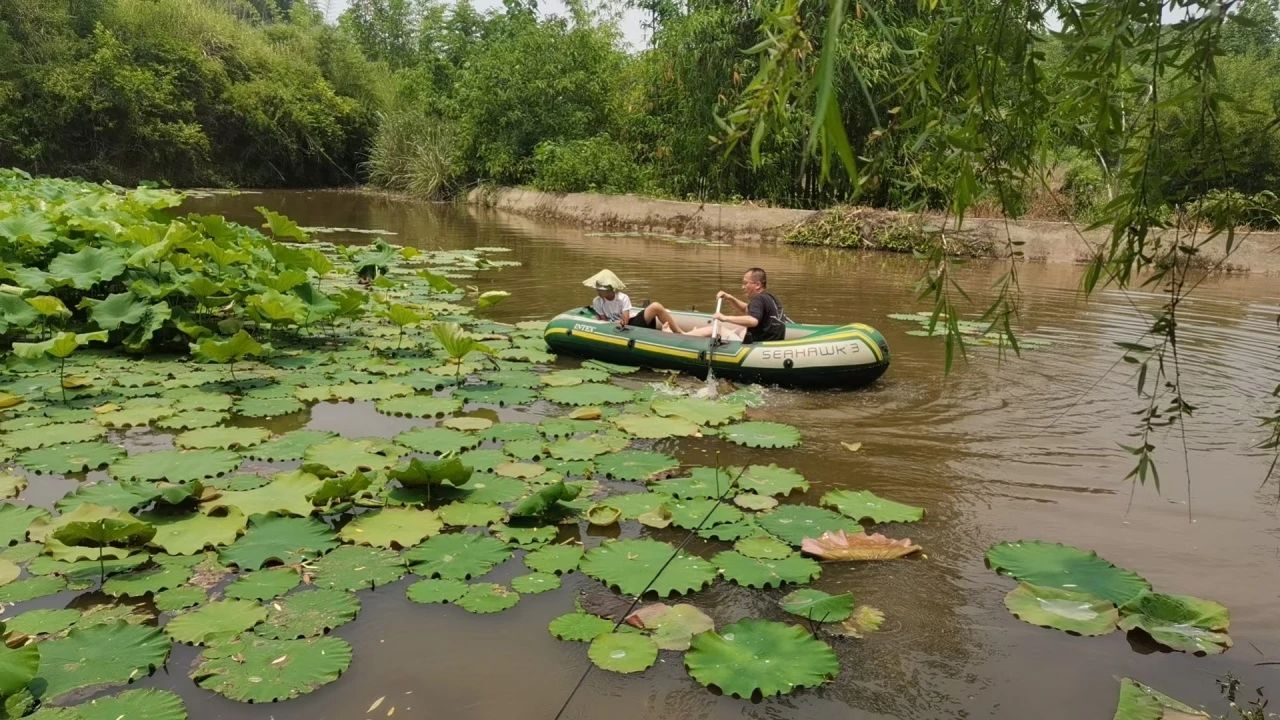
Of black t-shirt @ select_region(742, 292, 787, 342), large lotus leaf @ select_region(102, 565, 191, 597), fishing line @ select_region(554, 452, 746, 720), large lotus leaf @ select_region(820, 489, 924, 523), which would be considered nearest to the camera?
fishing line @ select_region(554, 452, 746, 720)

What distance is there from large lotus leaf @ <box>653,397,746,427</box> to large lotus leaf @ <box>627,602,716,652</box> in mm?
2128

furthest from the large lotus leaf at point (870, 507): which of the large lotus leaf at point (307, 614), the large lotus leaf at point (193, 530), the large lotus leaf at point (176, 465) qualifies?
the large lotus leaf at point (176, 465)

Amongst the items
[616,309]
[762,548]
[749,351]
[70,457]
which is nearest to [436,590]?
[762,548]

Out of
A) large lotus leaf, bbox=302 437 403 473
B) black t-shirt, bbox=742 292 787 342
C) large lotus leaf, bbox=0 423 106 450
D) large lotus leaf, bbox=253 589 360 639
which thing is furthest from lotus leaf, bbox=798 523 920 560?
large lotus leaf, bbox=0 423 106 450

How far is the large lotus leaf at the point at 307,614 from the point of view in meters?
2.69

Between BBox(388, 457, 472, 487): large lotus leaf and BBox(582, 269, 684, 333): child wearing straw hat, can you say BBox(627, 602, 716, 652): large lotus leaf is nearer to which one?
BBox(388, 457, 472, 487): large lotus leaf

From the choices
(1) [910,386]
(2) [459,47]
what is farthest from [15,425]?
(2) [459,47]

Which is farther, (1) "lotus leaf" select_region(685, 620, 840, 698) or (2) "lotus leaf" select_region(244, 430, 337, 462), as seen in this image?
(2) "lotus leaf" select_region(244, 430, 337, 462)

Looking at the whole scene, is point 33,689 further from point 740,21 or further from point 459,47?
point 459,47

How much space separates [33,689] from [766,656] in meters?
2.04

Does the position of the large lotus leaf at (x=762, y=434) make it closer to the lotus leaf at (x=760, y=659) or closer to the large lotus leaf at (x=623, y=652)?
the lotus leaf at (x=760, y=659)

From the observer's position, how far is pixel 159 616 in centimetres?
278

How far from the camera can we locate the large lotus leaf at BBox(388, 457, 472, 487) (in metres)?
3.63

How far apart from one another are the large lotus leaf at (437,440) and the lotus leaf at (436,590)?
1.29 meters
